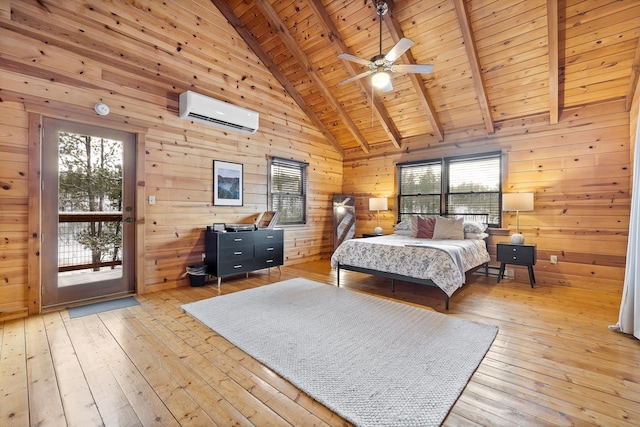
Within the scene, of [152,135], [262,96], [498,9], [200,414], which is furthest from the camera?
[262,96]

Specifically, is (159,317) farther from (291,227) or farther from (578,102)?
(578,102)

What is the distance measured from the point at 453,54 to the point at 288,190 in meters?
3.56

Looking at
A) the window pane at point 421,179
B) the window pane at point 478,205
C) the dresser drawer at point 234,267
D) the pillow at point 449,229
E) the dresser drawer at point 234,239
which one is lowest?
the dresser drawer at point 234,267

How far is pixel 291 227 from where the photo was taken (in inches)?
230

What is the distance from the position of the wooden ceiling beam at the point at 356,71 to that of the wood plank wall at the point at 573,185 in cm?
137

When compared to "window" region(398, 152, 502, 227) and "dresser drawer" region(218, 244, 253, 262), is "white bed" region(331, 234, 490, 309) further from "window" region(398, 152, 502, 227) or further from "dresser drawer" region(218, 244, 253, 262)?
"dresser drawer" region(218, 244, 253, 262)

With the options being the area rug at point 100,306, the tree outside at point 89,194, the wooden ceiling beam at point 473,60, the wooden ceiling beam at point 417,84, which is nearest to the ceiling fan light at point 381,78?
the wooden ceiling beam at point 417,84

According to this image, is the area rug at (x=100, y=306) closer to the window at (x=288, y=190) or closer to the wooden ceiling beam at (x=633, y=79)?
the window at (x=288, y=190)

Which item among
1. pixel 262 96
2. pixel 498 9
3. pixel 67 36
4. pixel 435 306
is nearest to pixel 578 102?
pixel 498 9

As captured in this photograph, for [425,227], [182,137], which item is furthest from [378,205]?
[182,137]

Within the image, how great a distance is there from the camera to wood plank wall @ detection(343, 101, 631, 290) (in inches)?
154

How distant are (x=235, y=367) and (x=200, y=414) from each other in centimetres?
48

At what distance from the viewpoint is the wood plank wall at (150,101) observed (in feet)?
9.55

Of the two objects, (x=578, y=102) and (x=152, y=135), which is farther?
(x=578, y=102)
